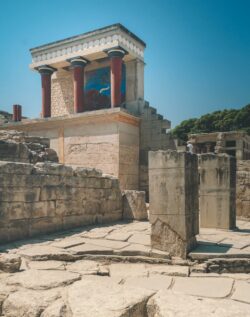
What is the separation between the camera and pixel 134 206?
8031 mm

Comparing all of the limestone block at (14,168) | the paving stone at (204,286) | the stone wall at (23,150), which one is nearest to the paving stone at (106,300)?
the paving stone at (204,286)

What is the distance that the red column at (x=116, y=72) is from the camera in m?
13.1

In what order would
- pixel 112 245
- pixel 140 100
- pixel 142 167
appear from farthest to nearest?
pixel 140 100
pixel 142 167
pixel 112 245

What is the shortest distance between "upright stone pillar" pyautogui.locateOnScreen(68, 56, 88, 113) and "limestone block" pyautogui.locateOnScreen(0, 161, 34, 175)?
872 centimetres

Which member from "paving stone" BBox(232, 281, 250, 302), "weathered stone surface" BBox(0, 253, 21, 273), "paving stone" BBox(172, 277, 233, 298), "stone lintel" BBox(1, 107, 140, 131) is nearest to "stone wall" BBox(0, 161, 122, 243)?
"weathered stone surface" BBox(0, 253, 21, 273)

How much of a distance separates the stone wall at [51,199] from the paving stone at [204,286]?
3212 millimetres

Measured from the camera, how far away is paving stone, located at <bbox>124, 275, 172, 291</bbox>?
10.6 feet

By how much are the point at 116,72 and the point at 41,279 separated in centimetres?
1127

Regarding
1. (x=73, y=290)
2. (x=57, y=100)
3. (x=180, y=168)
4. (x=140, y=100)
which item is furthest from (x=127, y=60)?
(x=73, y=290)

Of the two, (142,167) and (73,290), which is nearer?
(73,290)

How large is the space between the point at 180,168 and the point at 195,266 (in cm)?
142

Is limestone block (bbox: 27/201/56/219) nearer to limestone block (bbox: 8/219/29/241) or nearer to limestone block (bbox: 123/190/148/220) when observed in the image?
limestone block (bbox: 8/219/29/241)

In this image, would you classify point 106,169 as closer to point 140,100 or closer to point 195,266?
point 140,100

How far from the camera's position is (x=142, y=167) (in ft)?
42.1
